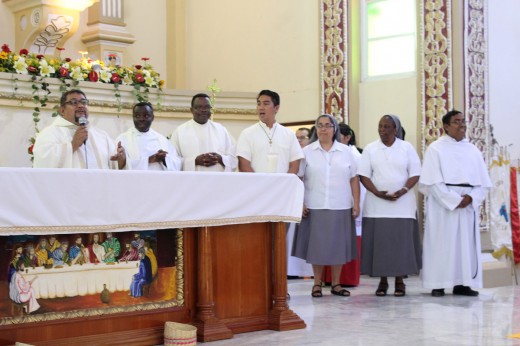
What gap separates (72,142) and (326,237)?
2690 mm

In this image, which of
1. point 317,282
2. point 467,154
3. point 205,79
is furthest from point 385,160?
point 205,79

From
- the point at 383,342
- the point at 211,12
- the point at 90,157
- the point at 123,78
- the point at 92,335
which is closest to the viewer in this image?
the point at 92,335

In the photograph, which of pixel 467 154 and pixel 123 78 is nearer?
pixel 467 154

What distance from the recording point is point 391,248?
298 inches

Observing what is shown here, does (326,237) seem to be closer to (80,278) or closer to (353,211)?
(353,211)

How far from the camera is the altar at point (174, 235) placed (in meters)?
4.70

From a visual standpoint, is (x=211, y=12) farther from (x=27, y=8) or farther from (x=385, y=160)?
(x=385, y=160)

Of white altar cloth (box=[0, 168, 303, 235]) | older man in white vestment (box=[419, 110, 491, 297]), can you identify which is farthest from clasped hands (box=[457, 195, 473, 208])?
white altar cloth (box=[0, 168, 303, 235])

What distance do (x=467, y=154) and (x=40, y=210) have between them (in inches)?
168

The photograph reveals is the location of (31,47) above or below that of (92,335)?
above

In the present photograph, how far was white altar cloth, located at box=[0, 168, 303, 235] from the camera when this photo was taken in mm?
4613

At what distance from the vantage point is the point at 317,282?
7.60 metres

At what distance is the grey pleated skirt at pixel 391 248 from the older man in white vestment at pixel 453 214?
21 centimetres

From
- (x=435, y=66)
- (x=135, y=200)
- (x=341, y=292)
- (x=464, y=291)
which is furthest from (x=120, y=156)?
(x=435, y=66)
